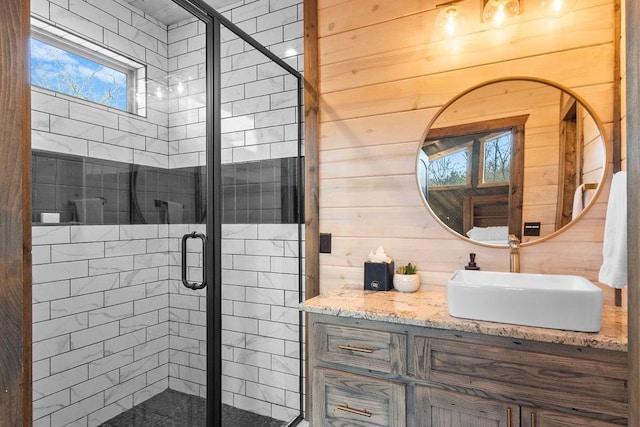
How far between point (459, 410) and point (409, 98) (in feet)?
4.92

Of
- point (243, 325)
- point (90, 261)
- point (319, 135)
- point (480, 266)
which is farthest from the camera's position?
point (319, 135)

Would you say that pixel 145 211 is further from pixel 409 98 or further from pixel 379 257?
pixel 409 98

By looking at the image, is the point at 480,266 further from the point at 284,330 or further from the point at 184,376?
the point at 184,376

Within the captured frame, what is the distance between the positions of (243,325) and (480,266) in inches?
53.1

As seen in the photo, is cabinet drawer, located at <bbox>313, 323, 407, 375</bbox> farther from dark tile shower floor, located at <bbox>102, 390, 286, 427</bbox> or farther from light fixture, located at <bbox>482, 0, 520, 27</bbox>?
light fixture, located at <bbox>482, 0, 520, 27</bbox>

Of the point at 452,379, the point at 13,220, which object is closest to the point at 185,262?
the point at 13,220

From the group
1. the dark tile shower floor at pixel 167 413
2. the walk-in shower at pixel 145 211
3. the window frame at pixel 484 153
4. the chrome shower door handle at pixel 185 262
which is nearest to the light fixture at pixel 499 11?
the window frame at pixel 484 153

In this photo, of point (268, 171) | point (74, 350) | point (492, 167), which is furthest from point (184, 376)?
point (492, 167)

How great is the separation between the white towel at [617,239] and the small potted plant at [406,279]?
764 mm

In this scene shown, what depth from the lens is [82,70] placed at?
50.7 inches

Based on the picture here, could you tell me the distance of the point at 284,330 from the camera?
225 cm

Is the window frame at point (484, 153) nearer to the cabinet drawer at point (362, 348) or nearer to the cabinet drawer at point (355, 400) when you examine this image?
the cabinet drawer at point (362, 348)

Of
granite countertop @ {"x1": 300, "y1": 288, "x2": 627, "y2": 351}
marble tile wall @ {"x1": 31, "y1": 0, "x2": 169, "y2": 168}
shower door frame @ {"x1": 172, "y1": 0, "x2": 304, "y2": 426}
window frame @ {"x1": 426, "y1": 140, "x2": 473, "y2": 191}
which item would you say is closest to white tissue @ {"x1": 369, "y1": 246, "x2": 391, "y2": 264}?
granite countertop @ {"x1": 300, "y1": 288, "x2": 627, "y2": 351}

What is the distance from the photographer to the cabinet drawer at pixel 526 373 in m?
1.13
